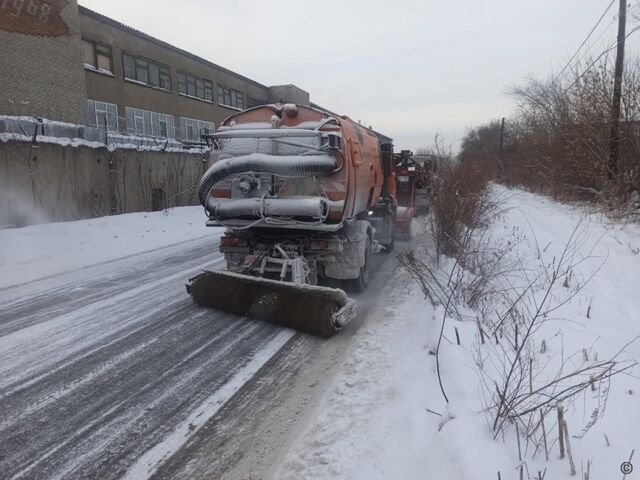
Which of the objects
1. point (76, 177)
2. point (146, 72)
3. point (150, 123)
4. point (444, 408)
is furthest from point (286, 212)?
point (146, 72)

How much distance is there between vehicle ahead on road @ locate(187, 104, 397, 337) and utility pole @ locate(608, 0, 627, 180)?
12111 millimetres

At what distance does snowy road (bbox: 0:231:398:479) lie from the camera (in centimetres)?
Result: 301

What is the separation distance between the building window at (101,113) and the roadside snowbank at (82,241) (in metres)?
8.27

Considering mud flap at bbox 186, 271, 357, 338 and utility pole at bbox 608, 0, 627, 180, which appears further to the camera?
utility pole at bbox 608, 0, 627, 180

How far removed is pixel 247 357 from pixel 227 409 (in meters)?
0.99

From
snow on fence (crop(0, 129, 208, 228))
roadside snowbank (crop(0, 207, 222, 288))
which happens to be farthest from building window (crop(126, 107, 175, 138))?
roadside snowbank (crop(0, 207, 222, 288))

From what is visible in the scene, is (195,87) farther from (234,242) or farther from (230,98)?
(234,242)

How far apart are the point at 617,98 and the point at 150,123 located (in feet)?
77.8

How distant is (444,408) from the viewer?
325 cm

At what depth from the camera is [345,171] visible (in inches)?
224

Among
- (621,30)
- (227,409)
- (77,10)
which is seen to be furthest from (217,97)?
(227,409)

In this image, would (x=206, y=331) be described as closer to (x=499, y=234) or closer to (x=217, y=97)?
(x=499, y=234)

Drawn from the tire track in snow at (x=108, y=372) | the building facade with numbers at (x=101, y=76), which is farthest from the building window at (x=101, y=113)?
the tire track in snow at (x=108, y=372)

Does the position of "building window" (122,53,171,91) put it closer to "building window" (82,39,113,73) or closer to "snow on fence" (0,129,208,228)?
"building window" (82,39,113,73)
